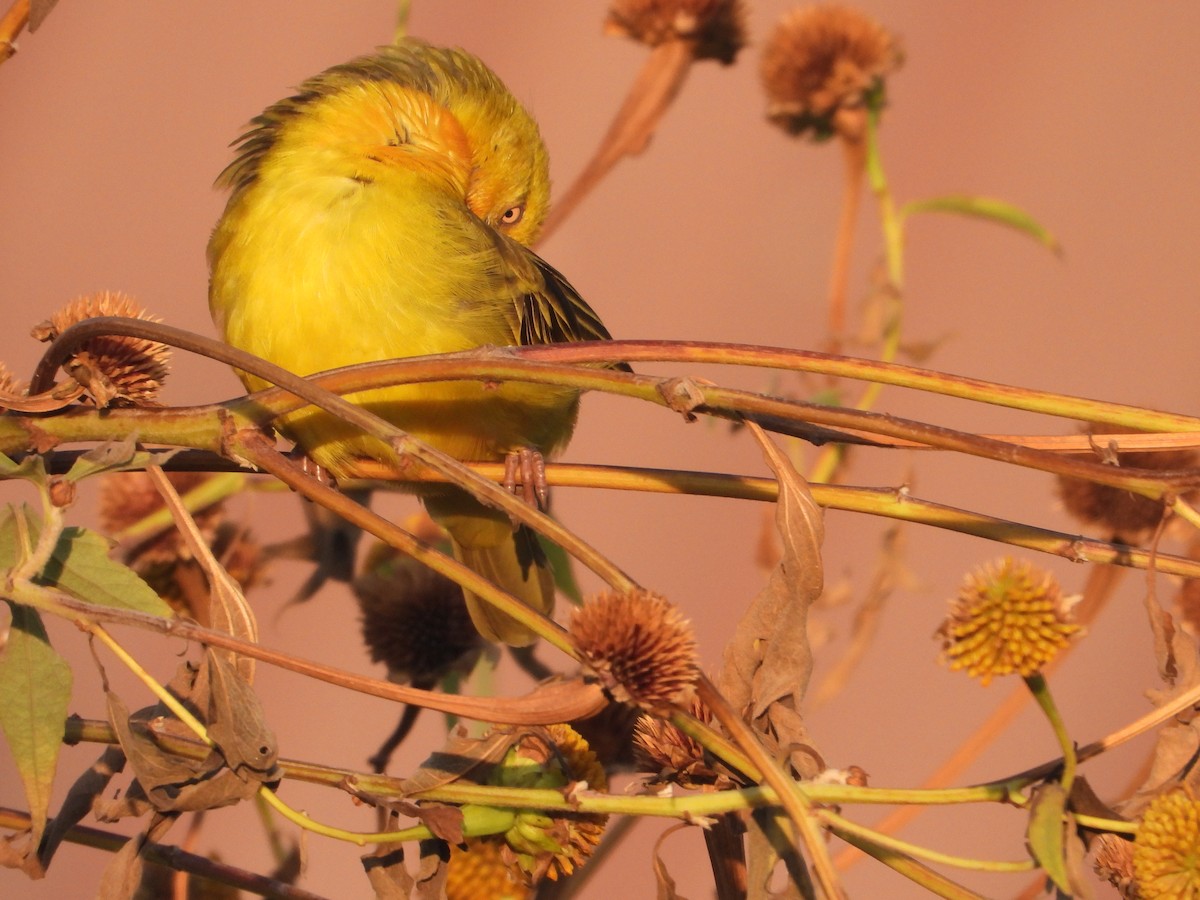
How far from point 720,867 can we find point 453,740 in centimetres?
22

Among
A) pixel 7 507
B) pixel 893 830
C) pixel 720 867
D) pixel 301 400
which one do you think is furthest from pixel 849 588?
pixel 7 507

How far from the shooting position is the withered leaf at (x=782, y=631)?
0.90 metres

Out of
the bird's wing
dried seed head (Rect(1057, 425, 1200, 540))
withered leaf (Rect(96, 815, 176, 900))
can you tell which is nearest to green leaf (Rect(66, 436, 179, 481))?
withered leaf (Rect(96, 815, 176, 900))

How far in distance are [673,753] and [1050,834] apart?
1.05 ft

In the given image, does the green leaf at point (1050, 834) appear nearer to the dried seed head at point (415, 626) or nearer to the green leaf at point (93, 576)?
the green leaf at point (93, 576)

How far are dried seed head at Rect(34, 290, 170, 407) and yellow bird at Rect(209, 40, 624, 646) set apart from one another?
436mm

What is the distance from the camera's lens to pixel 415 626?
1.63 meters

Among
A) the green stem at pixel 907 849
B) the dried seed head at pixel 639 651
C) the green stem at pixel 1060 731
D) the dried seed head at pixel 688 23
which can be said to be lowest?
the green stem at pixel 907 849

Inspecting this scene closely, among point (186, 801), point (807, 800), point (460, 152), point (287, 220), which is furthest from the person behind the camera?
point (460, 152)

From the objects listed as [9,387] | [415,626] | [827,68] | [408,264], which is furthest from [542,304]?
→ [9,387]

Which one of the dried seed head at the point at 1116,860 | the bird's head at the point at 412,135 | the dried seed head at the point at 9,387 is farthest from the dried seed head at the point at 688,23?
the dried seed head at the point at 1116,860

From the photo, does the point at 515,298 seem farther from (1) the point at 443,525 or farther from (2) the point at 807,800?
(2) the point at 807,800

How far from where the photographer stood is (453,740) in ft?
3.16

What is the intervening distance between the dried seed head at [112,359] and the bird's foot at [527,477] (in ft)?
1.52
